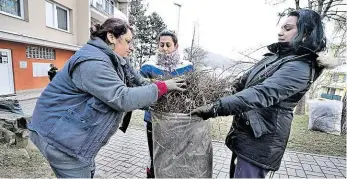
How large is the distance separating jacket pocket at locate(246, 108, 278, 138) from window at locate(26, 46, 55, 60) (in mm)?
13187

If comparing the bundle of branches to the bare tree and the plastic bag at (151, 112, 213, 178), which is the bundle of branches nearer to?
the plastic bag at (151, 112, 213, 178)

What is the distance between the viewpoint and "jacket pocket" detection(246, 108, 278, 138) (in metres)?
1.60

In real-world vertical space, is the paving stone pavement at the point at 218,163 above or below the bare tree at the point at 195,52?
below

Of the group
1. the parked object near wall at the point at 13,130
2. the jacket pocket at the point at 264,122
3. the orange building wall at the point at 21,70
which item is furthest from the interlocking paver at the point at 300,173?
the orange building wall at the point at 21,70

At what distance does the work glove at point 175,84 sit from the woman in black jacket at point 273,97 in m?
0.19

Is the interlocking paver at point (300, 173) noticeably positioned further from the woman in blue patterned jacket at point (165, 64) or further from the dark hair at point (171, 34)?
the dark hair at point (171, 34)

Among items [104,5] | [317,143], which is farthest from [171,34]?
[104,5]

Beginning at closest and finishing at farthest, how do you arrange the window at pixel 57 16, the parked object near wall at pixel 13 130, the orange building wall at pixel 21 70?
the parked object near wall at pixel 13 130 → the orange building wall at pixel 21 70 → the window at pixel 57 16

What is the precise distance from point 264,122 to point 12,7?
13.0 metres

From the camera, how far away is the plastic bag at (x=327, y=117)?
626 cm

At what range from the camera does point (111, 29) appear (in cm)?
158

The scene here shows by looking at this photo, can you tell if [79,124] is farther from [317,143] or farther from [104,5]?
[104,5]

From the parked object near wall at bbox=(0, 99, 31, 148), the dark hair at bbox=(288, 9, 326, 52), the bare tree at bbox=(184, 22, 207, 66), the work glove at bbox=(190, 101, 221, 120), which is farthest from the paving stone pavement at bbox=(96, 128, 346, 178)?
the dark hair at bbox=(288, 9, 326, 52)

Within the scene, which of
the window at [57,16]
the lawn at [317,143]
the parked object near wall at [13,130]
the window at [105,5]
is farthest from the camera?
the window at [105,5]
